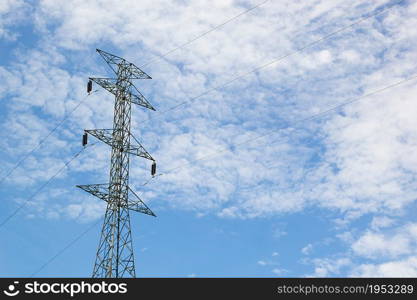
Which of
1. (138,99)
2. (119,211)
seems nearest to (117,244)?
(119,211)

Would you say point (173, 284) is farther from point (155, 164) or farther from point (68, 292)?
point (155, 164)

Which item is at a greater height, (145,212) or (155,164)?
(155,164)

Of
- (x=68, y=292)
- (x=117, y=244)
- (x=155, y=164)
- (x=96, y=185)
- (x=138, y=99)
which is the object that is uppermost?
(x=138, y=99)

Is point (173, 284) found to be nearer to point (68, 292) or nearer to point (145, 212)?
point (68, 292)

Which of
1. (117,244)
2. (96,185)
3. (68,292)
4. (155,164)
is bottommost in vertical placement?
(68,292)

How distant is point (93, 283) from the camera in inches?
1114

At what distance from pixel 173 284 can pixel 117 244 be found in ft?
48.6

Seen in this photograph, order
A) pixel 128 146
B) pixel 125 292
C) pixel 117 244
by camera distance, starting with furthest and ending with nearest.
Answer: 1. pixel 128 146
2. pixel 117 244
3. pixel 125 292

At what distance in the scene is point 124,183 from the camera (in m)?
43.6

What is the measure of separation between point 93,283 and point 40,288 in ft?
7.97

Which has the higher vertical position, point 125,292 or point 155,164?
point 155,164

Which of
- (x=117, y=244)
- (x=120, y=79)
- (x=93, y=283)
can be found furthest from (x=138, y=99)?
(x=93, y=283)

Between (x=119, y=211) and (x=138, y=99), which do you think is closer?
(x=119, y=211)

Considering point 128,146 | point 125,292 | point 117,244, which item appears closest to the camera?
point 125,292
